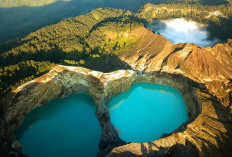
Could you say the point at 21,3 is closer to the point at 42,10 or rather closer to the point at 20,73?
the point at 42,10

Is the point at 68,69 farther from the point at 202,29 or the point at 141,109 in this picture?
the point at 202,29

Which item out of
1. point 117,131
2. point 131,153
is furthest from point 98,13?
point 131,153

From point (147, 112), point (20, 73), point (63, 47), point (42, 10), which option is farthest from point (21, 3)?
point (147, 112)

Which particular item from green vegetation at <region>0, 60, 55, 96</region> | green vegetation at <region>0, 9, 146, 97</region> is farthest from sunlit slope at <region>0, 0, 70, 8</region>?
green vegetation at <region>0, 60, 55, 96</region>

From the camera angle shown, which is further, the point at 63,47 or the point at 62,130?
the point at 63,47

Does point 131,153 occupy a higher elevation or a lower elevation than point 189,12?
lower

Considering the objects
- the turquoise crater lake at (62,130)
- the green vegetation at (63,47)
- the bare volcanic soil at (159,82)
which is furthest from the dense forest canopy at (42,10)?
the turquoise crater lake at (62,130)

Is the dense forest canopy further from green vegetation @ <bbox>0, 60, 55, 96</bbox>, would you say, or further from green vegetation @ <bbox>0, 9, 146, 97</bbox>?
green vegetation @ <bbox>0, 60, 55, 96</bbox>
